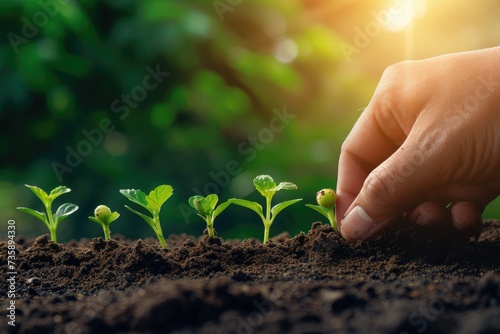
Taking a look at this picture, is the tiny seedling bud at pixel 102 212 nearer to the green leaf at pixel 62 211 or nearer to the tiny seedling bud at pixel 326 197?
the green leaf at pixel 62 211

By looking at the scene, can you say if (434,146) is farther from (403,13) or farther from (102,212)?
(403,13)

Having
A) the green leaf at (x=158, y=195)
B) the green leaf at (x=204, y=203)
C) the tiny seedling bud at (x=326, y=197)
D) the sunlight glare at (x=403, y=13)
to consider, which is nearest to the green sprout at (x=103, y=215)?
the green leaf at (x=158, y=195)

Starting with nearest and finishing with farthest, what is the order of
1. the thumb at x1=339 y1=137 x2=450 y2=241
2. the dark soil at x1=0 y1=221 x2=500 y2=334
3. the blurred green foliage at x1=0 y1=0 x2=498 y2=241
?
the dark soil at x1=0 y1=221 x2=500 y2=334, the thumb at x1=339 y1=137 x2=450 y2=241, the blurred green foliage at x1=0 y1=0 x2=498 y2=241

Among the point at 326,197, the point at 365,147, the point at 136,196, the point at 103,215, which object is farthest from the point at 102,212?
the point at 365,147

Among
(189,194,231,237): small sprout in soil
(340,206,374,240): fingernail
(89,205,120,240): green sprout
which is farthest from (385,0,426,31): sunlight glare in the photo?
(89,205,120,240): green sprout

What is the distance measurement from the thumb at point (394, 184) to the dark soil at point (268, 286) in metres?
0.07

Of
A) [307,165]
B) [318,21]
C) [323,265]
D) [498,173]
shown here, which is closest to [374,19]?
[318,21]

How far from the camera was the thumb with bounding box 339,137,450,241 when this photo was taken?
2.00m

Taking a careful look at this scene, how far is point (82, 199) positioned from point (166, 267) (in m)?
2.08

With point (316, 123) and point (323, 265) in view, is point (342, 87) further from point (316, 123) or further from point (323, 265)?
point (323, 265)

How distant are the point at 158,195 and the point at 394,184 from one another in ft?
2.72

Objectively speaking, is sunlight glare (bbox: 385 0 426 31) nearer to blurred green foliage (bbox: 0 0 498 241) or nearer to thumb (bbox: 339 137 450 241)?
blurred green foliage (bbox: 0 0 498 241)

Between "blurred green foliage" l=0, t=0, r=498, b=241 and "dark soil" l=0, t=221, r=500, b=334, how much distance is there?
1257 millimetres

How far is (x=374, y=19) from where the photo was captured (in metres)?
3.92
